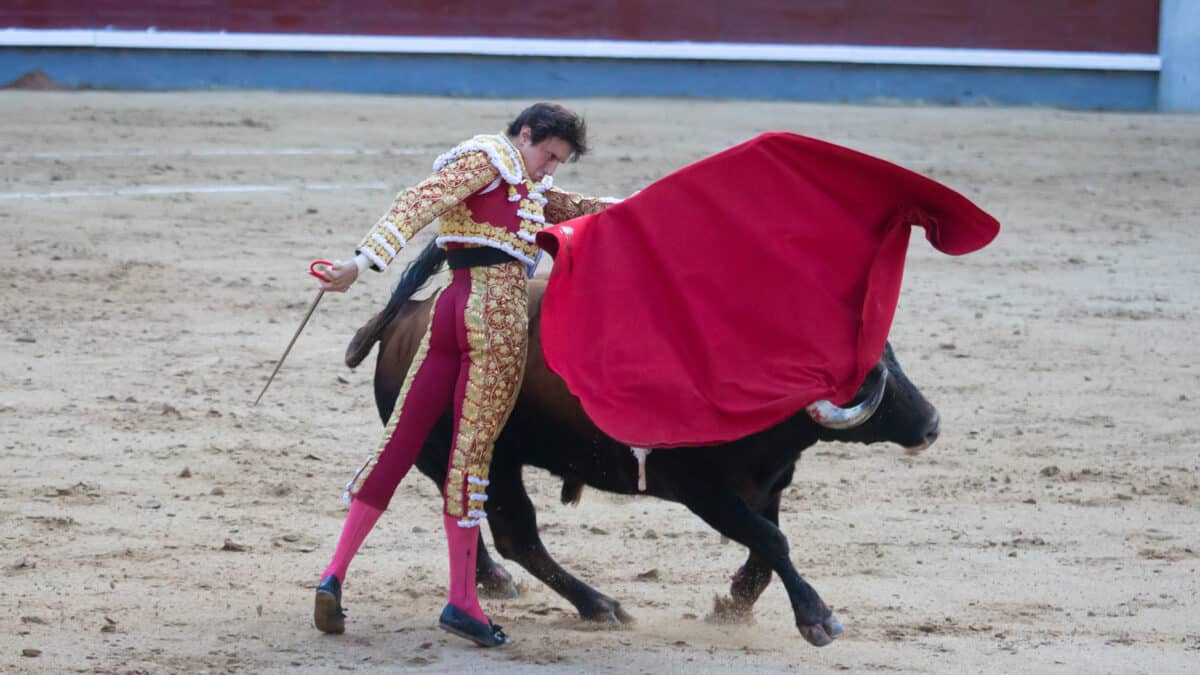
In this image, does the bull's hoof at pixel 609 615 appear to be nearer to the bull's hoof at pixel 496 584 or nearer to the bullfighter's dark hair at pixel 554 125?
the bull's hoof at pixel 496 584

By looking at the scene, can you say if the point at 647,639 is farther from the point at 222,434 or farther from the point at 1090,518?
the point at 222,434

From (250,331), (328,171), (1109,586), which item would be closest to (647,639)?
(1109,586)

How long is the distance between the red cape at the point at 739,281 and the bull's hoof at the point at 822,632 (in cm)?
38

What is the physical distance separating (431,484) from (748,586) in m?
1.23

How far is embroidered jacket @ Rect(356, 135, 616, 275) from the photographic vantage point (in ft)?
10.1

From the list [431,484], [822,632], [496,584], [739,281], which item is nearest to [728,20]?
[431,484]

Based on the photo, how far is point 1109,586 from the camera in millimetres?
3830

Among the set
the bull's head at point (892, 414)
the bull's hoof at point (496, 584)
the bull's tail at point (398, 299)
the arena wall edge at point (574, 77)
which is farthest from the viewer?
the arena wall edge at point (574, 77)

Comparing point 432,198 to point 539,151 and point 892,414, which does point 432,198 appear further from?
point 892,414

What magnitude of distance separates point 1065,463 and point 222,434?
239 cm

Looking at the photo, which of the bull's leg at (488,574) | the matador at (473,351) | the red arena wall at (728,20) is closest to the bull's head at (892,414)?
the matador at (473,351)

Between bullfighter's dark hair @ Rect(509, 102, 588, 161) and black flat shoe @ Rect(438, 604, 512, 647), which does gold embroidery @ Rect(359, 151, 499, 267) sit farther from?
black flat shoe @ Rect(438, 604, 512, 647)

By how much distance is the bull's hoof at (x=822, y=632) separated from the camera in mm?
3096

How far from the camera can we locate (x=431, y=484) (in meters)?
4.50
